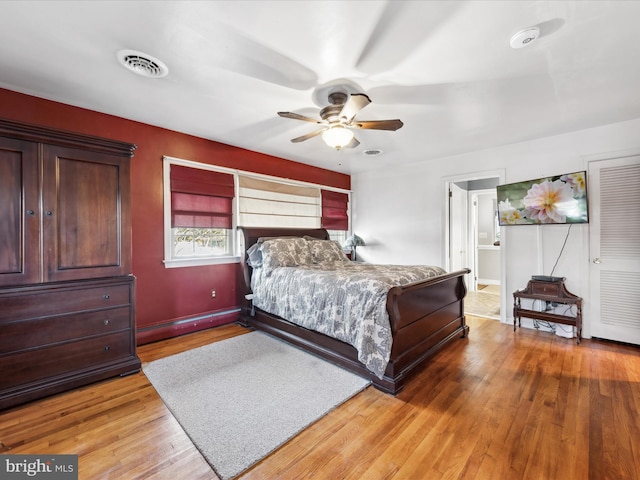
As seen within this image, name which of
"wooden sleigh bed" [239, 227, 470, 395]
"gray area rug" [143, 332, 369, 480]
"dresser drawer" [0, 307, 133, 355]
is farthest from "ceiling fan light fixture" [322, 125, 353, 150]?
"dresser drawer" [0, 307, 133, 355]

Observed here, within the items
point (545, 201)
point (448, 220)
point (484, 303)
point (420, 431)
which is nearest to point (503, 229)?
point (545, 201)

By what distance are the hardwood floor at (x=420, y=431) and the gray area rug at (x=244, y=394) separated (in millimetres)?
76

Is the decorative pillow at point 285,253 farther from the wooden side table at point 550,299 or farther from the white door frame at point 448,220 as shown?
the wooden side table at point 550,299

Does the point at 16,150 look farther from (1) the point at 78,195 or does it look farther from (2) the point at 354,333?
(2) the point at 354,333

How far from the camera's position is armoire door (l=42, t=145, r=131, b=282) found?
226 cm

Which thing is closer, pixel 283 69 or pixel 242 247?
pixel 283 69

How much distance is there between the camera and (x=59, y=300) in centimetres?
228

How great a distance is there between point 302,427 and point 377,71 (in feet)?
8.53

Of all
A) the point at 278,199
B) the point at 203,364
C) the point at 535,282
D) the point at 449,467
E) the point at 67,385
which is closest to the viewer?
the point at 449,467

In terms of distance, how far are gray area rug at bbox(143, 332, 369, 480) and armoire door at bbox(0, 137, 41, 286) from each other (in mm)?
1284

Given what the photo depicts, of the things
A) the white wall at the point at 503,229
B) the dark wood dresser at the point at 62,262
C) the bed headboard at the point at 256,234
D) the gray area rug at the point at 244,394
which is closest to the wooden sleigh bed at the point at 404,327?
the bed headboard at the point at 256,234

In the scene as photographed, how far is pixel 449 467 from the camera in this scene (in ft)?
5.13

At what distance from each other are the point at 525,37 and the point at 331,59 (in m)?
1.24

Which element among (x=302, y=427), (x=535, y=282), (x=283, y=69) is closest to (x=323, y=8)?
(x=283, y=69)
